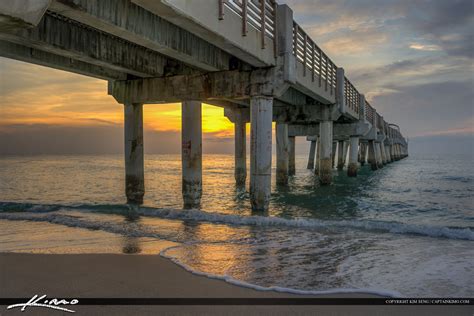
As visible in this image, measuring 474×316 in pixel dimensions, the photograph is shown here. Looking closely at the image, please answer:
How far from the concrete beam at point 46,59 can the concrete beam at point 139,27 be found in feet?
12.6

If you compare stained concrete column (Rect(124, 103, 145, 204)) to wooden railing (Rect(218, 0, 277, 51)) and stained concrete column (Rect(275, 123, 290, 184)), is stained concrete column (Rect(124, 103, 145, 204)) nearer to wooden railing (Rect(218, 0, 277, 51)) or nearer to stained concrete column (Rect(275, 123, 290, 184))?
wooden railing (Rect(218, 0, 277, 51))

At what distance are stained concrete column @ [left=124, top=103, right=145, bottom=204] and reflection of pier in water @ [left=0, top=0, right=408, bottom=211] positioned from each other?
0.04m

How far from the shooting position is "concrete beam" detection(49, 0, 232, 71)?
667 centimetres

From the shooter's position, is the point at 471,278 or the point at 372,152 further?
the point at 372,152

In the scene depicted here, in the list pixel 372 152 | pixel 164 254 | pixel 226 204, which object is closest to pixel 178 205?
pixel 226 204

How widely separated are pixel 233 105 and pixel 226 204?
25.2ft

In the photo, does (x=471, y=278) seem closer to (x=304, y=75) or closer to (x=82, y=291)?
(x=82, y=291)

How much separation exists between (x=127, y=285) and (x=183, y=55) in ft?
22.7

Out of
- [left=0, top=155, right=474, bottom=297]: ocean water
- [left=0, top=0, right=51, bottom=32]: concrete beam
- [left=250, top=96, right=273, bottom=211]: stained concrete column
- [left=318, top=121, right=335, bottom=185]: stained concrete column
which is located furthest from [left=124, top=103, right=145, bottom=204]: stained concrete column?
[left=318, top=121, right=335, bottom=185]: stained concrete column

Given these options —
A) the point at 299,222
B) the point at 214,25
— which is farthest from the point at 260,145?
the point at 214,25

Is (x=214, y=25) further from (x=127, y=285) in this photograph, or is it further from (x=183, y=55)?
(x=127, y=285)

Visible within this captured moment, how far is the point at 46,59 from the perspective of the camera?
11.0 m
